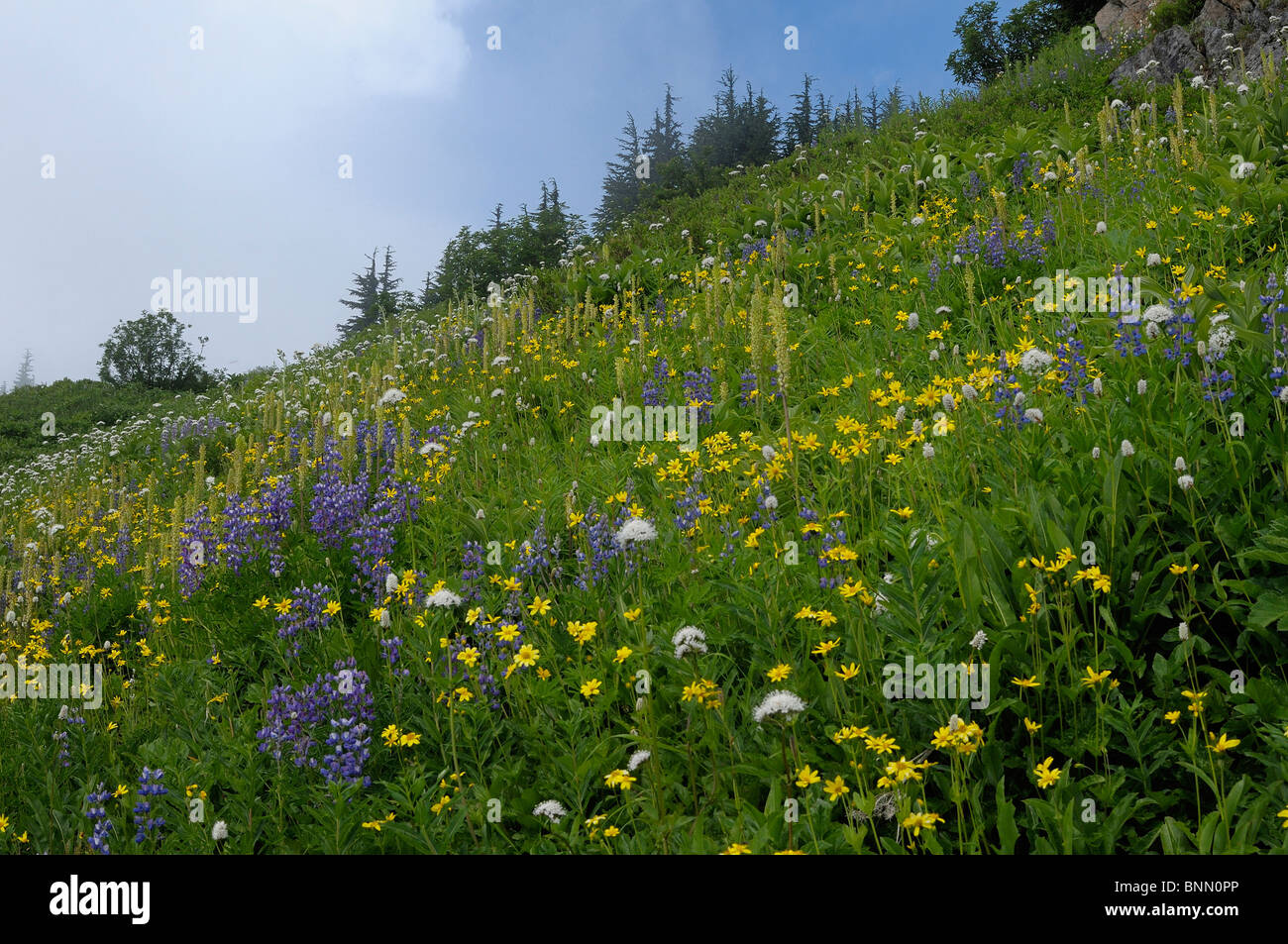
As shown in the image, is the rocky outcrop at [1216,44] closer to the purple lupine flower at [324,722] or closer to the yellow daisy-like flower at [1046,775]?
the yellow daisy-like flower at [1046,775]

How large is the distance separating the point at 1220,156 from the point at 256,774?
9771mm

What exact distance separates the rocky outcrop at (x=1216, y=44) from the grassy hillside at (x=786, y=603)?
6.32m

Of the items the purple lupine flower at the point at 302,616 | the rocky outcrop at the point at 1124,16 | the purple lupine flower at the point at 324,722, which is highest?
the rocky outcrop at the point at 1124,16

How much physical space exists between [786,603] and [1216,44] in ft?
51.7

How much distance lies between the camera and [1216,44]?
1341cm

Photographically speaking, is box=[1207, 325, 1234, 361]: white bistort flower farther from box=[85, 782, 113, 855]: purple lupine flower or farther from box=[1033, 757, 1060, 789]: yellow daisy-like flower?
box=[85, 782, 113, 855]: purple lupine flower

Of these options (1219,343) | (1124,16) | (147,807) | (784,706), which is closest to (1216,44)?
(1124,16)

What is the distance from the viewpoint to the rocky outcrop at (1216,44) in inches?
487

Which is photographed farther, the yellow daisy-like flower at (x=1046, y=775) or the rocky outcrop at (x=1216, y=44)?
the rocky outcrop at (x=1216, y=44)

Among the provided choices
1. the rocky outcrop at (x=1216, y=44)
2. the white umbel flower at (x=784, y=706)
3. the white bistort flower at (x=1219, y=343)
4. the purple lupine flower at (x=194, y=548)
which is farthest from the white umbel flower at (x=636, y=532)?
the rocky outcrop at (x=1216, y=44)

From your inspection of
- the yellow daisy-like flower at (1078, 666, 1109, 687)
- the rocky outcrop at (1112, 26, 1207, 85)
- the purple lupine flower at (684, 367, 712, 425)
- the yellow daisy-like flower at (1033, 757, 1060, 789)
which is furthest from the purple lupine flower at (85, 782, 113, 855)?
the rocky outcrop at (1112, 26, 1207, 85)

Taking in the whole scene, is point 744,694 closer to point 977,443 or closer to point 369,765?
point 369,765

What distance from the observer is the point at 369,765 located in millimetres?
3508
